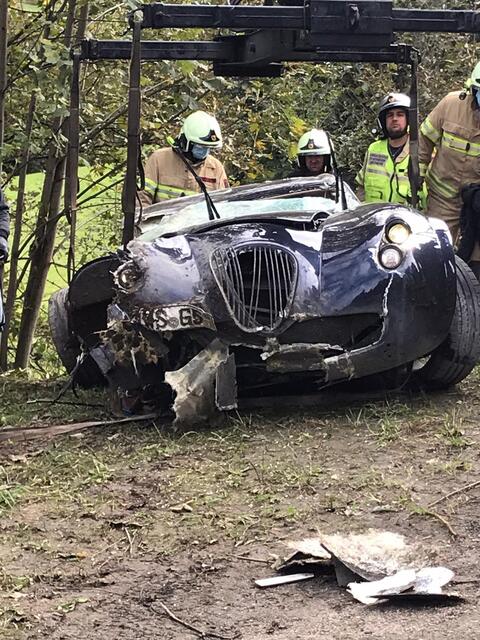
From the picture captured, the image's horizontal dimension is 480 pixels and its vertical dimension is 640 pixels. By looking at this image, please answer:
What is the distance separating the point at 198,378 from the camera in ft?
17.8

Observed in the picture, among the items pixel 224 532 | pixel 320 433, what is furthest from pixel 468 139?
pixel 224 532

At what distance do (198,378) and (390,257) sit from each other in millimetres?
1128

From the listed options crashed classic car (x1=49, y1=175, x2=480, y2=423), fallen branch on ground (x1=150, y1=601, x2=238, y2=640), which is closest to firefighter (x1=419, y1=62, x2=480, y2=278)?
crashed classic car (x1=49, y1=175, x2=480, y2=423)

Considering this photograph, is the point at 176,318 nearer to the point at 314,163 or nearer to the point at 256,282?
the point at 256,282

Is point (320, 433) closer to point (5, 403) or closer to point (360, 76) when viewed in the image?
point (5, 403)

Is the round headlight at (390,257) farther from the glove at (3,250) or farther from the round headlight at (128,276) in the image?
the glove at (3,250)

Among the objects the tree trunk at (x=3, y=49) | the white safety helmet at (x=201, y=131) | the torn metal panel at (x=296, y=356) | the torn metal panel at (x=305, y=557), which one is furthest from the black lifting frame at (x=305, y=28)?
the tree trunk at (x=3, y=49)

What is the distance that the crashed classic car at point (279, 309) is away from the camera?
17.8 feet

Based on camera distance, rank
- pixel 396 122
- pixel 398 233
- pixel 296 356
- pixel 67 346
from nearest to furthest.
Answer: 1. pixel 296 356
2. pixel 398 233
3. pixel 67 346
4. pixel 396 122

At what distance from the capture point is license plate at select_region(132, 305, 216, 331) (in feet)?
17.7

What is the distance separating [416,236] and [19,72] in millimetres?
5509

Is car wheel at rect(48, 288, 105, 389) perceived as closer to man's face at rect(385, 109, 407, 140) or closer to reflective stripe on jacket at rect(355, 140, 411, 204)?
reflective stripe on jacket at rect(355, 140, 411, 204)

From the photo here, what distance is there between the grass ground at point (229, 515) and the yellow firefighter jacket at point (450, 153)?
1897 mm

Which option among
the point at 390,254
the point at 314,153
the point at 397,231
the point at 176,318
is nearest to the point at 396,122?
the point at 314,153
